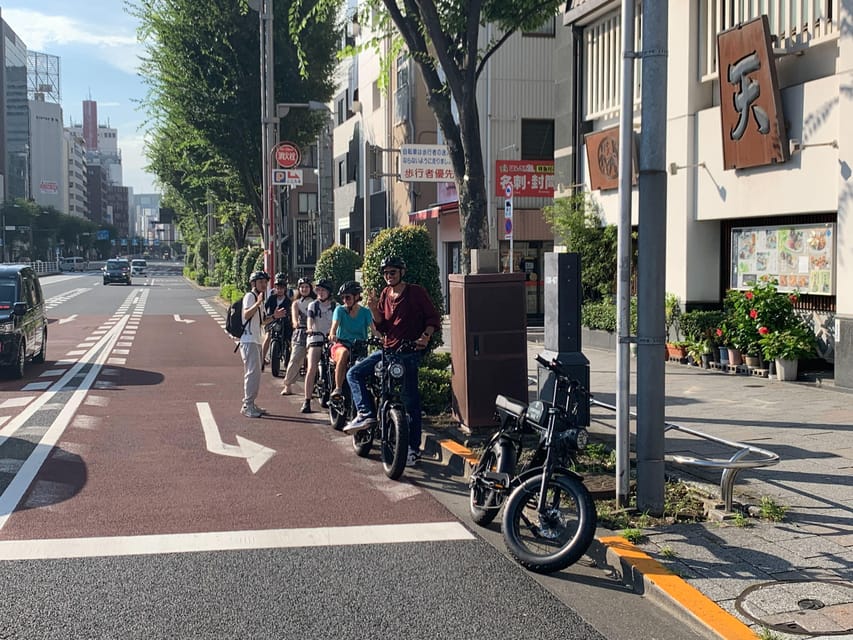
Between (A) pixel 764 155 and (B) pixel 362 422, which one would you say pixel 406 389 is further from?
(A) pixel 764 155

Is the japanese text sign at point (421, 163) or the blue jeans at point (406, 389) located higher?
the japanese text sign at point (421, 163)

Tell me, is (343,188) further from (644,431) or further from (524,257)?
(644,431)

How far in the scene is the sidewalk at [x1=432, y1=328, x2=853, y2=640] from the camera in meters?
4.61

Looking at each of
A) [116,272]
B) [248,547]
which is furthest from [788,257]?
[116,272]

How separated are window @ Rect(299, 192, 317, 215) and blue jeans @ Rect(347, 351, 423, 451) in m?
58.5

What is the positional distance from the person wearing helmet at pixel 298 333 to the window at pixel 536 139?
1604cm

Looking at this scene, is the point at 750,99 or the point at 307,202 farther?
the point at 307,202

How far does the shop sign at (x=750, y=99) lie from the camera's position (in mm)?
13156

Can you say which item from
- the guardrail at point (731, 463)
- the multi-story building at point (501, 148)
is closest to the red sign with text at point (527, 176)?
the multi-story building at point (501, 148)

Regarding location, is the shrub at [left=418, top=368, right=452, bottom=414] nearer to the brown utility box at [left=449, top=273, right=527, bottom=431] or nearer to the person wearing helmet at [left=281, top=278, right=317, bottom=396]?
the brown utility box at [left=449, top=273, right=527, bottom=431]

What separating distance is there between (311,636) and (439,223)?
28.5 meters

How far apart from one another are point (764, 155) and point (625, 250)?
27.4ft

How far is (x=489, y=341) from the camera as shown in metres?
9.16

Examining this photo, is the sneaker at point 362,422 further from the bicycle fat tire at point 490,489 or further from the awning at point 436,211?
the awning at point 436,211
